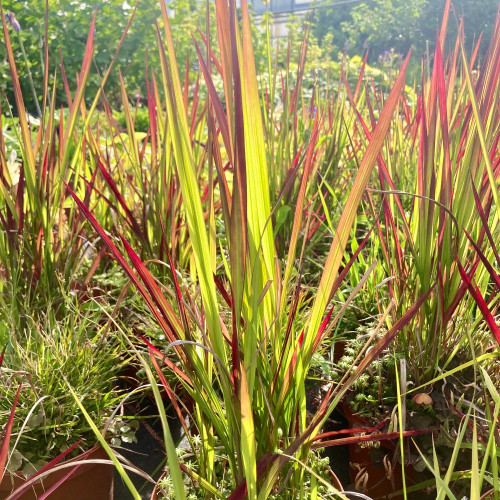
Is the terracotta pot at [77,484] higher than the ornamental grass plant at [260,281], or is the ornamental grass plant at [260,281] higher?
the ornamental grass plant at [260,281]

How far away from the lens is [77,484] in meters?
1.04

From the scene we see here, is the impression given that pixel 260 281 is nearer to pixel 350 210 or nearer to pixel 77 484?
pixel 350 210

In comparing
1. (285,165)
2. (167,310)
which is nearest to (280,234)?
(285,165)

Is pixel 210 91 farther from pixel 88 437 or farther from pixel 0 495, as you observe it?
pixel 0 495

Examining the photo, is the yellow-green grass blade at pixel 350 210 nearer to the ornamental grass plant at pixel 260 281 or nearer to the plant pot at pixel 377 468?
the ornamental grass plant at pixel 260 281

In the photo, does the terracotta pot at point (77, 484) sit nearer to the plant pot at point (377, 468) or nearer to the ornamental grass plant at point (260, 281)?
the ornamental grass plant at point (260, 281)

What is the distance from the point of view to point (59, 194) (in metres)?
1.41

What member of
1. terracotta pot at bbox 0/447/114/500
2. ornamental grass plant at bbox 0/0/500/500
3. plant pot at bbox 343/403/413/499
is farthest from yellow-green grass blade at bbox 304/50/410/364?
terracotta pot at bbox 0/447/114/500

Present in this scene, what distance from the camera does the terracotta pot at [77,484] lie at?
101cm

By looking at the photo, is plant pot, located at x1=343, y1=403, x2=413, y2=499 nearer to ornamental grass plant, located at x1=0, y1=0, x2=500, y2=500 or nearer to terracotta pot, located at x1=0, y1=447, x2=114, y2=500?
ornamental grass plant, located at x1=0, y1=0, x2=500, y2=500

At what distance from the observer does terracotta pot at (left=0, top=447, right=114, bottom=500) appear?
1.01 m

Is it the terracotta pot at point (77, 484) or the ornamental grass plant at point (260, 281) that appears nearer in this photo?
the ornamental grass plant at point (260, 281)

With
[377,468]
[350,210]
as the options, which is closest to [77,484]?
[377,468]

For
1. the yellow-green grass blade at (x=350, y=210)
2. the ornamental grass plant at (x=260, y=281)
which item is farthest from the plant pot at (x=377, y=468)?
the yellow-green grass blade at (x=350, y=210)
